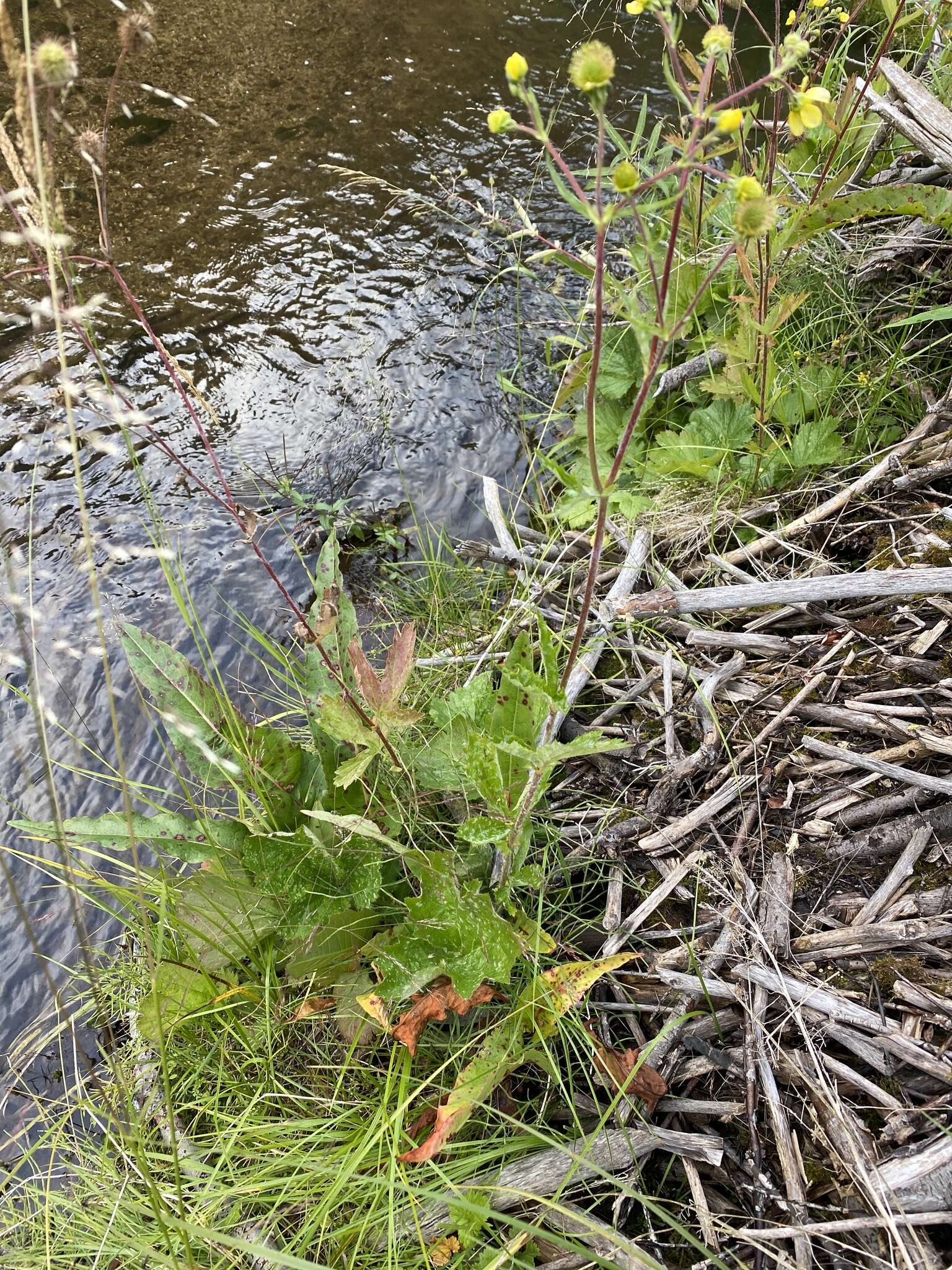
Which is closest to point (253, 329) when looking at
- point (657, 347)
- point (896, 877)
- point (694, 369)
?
point (694, 369)

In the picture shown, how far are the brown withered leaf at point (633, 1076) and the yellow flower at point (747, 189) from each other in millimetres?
1390

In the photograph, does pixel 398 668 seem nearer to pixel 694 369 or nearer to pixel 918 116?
pixel 694 369

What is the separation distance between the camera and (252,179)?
493cm

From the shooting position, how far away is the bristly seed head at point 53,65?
1.22 metres

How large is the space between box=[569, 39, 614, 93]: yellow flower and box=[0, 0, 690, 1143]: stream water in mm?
1060

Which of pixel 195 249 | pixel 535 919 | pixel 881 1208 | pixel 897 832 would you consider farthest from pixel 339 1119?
pixel 195 249

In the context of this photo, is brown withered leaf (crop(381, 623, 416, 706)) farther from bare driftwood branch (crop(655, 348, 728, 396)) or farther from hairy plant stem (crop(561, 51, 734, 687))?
bare driftwood branch (crop(655, 348, 728, 396))

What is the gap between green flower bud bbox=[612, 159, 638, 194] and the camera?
3.44 ft

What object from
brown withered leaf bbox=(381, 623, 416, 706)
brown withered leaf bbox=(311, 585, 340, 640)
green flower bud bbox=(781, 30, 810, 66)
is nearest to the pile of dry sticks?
brown withered leaf bbox=(381, 623, 416, 706)

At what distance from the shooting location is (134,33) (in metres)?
1.40

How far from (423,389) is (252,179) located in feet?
7.07

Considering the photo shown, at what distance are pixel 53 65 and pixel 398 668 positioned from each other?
110 cm

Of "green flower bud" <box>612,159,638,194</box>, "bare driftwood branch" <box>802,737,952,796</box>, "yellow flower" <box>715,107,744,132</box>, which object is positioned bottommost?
"bare driftwood branch" <box>802,737,952,796</box>

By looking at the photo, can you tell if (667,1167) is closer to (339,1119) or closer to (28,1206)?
(339,1119)
